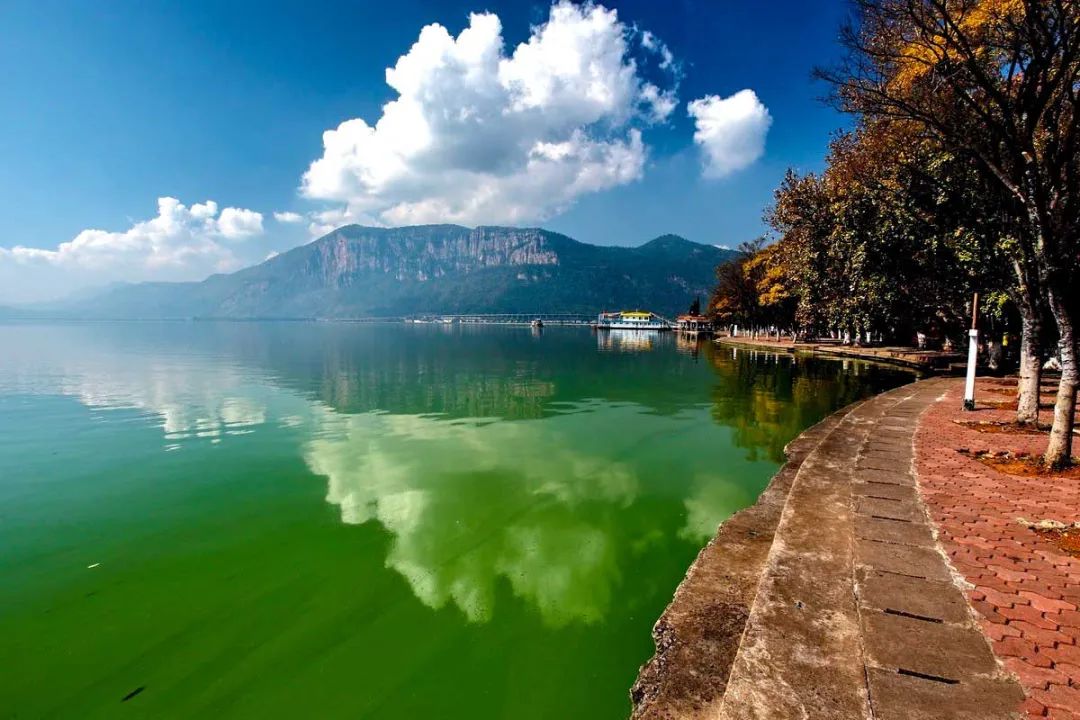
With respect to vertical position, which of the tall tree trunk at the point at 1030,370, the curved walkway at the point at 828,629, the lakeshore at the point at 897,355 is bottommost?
the curved walkway at the point at 828,629

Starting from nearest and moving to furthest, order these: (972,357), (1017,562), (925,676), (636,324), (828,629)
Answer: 1. (925,676)
2. (828,629)
3. (1017,562)
4. (972,357)
5. (636,324)

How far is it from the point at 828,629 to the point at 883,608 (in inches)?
24.0

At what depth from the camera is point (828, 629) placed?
3.61 meters

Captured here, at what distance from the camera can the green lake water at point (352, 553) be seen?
4.29 meters

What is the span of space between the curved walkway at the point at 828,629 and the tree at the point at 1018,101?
426 centimetres

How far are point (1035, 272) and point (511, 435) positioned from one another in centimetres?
1119

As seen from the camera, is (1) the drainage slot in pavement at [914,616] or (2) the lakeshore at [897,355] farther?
(2) the lakeshore at [897,355]

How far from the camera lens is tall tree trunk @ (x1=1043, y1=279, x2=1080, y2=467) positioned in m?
7.27

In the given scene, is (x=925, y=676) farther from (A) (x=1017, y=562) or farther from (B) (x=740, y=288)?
(B) (x=740, y=288)

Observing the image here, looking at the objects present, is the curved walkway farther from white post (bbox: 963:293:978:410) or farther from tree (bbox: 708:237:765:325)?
tree (bbox: 708:237:765:325)

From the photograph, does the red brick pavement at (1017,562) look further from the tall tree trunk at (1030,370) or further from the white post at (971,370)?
the white post at (971,370)

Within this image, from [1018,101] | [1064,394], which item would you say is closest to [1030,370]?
[1064,394]

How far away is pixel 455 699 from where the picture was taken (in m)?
4.05

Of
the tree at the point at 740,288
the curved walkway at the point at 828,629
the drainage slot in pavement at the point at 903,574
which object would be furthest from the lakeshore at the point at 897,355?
the drainage slot in pavement at the point at 903,574
